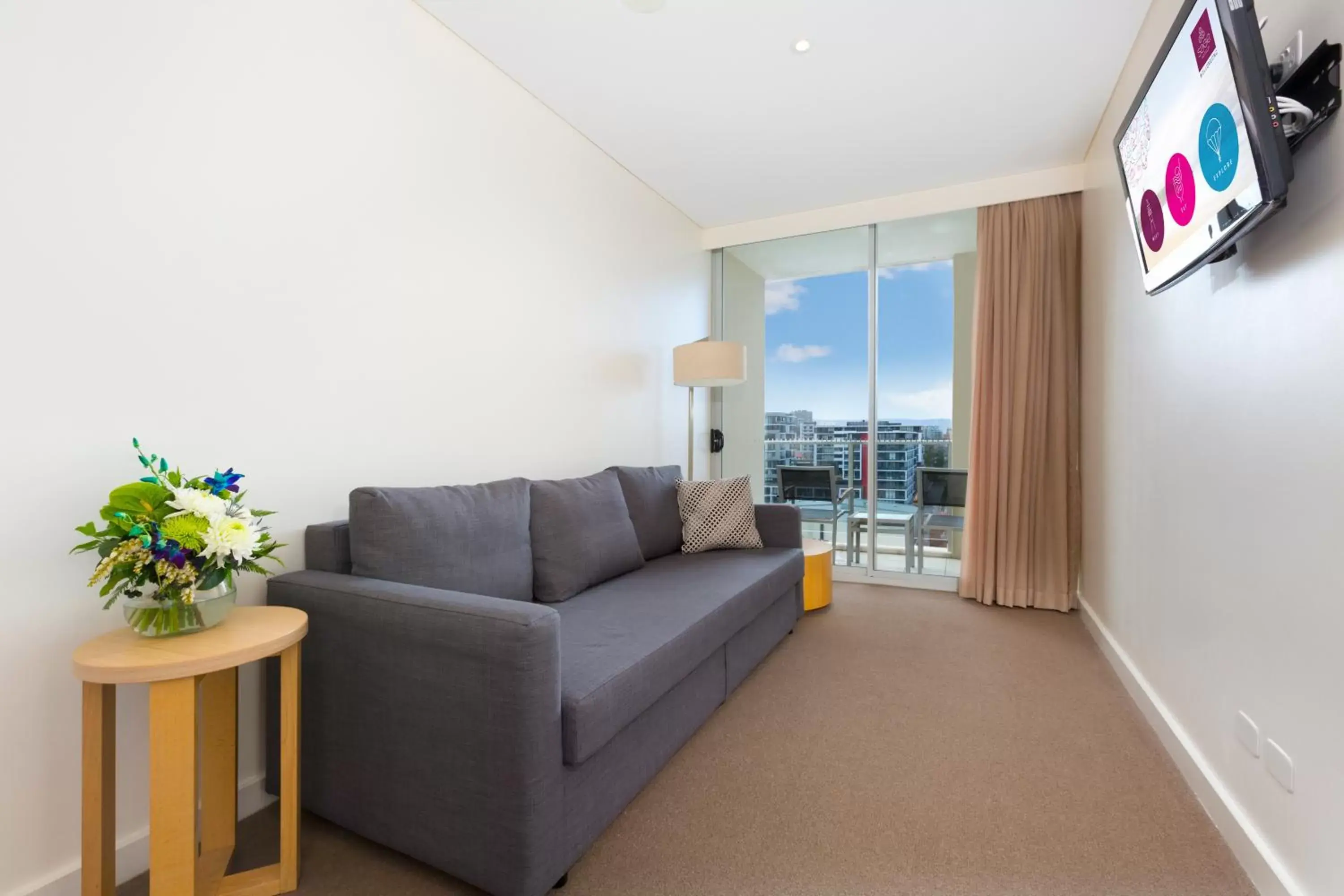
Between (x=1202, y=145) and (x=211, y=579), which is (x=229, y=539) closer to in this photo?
(x=211, y=579)

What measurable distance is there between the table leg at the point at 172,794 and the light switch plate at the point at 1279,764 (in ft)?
7.43

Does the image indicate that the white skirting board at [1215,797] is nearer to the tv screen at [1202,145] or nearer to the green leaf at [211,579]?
the tv screen at [1202,145]

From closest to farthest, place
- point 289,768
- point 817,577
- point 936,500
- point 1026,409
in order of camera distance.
Answer: point 289,768 < point 817,577 < point 1026,409 < point 936,500

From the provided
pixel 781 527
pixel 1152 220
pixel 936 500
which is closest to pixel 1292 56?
pixel 1152 220

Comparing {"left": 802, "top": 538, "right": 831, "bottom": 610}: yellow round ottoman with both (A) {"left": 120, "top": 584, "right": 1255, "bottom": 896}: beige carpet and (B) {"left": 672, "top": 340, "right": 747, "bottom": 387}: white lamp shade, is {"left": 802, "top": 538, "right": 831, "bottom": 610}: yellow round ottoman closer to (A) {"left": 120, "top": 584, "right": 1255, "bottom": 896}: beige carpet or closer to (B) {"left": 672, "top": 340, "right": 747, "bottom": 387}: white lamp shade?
(A) {"left": 120, "top": 584, "right": 1255, "bottom": 896}: beige carpet

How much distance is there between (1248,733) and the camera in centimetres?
151

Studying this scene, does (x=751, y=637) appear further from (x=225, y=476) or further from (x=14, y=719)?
(x=14, y=719)

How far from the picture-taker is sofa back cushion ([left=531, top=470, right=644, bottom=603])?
2350 millimetres

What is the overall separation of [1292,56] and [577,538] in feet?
8.02

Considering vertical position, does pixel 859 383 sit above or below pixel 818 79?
below

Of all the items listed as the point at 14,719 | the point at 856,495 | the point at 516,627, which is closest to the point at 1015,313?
the point at 856,495

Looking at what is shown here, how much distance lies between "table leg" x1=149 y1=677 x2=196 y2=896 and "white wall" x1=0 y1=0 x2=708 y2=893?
18.0 inches

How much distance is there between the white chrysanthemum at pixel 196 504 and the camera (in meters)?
1.30

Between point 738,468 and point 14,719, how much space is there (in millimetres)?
4107
